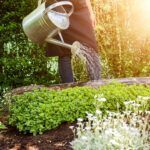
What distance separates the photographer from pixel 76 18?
10.9ft

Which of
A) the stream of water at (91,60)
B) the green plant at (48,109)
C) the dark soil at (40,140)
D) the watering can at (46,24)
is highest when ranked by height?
the watering can at (46,24)

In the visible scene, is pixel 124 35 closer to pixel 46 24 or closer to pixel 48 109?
pixel 46 24

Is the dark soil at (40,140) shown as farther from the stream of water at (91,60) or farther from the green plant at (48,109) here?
the stream of water at (91,60)

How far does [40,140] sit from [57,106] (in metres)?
0.42

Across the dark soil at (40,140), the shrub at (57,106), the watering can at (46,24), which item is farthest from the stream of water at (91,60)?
the dark soil at (40,140)

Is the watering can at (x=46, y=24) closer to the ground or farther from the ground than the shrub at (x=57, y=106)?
farther from the ground

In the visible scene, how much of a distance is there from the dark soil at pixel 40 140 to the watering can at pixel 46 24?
2.96ft

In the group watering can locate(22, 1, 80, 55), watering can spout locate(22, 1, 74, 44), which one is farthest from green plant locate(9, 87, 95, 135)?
watering can spout locate(22, 1, 74, 44)

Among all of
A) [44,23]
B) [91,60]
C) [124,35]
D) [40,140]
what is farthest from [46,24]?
[124,35]

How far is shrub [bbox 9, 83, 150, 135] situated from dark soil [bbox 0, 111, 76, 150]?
0.06 meters

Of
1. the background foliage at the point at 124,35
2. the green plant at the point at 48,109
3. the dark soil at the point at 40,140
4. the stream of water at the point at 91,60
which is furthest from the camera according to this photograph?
the background foliage at the point at 124,35

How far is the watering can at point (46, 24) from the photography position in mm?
2688

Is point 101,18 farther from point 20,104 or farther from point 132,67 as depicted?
point 20,104

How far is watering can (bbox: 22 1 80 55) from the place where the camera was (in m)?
2.69
